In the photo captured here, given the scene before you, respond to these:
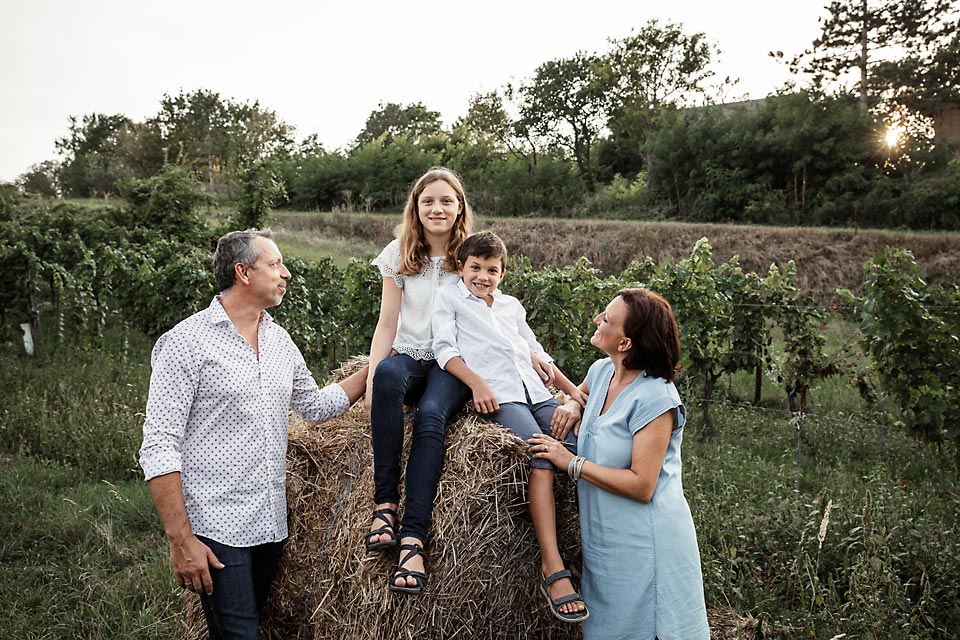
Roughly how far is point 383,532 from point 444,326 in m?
0.91

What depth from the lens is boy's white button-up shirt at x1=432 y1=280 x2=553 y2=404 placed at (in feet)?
10.0

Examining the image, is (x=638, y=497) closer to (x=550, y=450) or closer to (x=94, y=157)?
(x=550, y=450)

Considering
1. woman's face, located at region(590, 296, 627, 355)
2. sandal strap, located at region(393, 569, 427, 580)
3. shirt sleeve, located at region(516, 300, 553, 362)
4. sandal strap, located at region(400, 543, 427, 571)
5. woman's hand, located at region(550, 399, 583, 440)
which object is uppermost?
woman's face, located at region(590, 296, 627, 355)

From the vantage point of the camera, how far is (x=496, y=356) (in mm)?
3098

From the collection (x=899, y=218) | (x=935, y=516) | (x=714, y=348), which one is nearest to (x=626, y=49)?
(x=899, y=218)

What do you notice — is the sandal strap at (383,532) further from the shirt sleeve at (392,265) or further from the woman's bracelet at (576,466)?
the shirt sleeve at (392,265)

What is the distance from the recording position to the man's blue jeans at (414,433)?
2.76 metres

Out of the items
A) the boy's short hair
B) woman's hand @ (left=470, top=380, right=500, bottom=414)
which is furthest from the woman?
the boy's short hair

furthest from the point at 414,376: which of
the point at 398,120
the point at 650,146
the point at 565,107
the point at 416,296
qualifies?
the point at 398,120

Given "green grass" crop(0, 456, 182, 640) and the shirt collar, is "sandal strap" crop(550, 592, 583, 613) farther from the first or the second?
"green grass" crop(0, 456, 182, 640)

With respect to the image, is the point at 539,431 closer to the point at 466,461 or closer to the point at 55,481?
the point at 466,461

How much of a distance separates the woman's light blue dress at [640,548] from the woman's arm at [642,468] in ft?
0.12

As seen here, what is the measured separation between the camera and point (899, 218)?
26.4m

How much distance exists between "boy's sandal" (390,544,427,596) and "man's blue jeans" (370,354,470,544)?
2.0 inches
